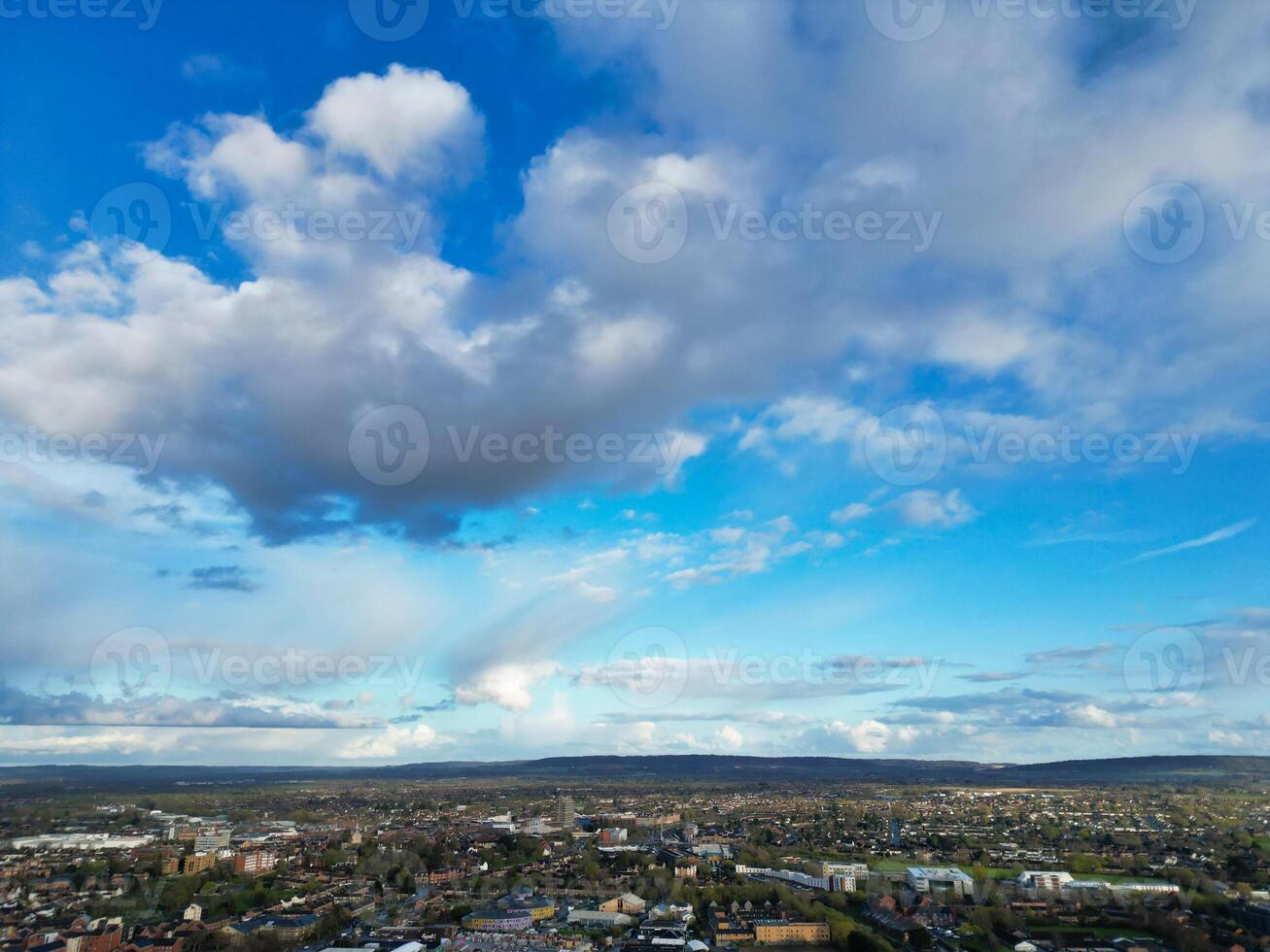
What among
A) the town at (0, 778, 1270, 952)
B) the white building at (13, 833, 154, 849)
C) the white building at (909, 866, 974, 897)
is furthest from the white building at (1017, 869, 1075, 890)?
the white building at (13, 833, 154, 849)

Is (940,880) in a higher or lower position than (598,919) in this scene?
higher

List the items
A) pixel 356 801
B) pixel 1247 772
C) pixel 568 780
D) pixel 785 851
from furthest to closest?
1. pixel 568 780
2. pixel 1247 772
3. pixel 356 801
4. pixel 785 851

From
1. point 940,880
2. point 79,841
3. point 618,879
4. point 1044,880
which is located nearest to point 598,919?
point 618,879

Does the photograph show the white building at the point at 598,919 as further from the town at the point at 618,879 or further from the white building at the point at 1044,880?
the white building at the point at 1044,880

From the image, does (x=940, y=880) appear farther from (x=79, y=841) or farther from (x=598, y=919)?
(x=79, y=841)

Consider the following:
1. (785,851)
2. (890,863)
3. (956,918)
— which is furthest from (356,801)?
(956,918)

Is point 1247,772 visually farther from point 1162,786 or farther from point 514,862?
point 514,862

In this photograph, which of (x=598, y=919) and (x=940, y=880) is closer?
(x=598, y=919)

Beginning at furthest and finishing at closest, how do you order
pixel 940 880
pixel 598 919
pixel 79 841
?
pixel 79 841
pixel 940 880
pixel 598 919

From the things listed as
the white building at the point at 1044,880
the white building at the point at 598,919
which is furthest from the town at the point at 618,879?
the white building at the point at 1044,880
